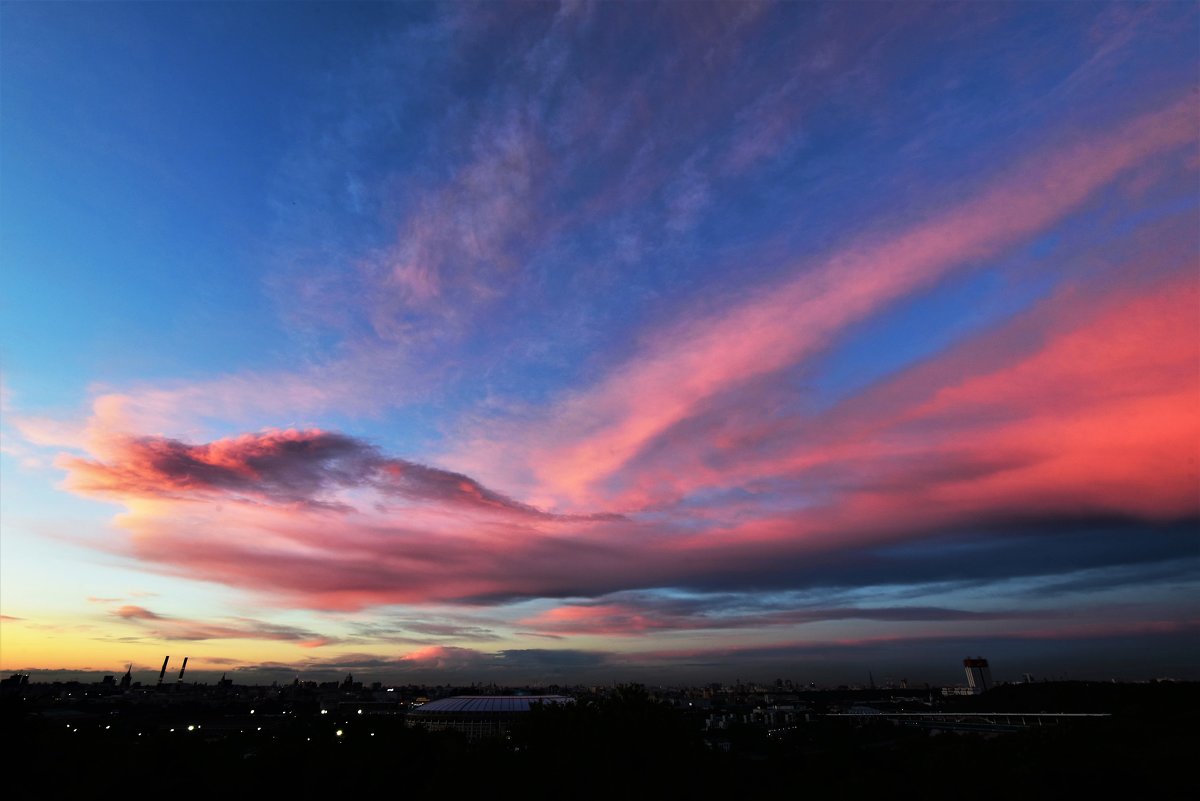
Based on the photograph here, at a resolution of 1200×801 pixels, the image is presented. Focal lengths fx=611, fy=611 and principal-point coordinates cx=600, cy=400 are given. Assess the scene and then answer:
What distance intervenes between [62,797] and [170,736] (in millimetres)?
31694

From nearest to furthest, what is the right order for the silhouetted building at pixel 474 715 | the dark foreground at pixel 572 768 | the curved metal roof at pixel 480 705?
the dark foreground at pixel 572 768 < the silhouetted building at pixel 474 715 < the curved metal roof at pixel 480 705

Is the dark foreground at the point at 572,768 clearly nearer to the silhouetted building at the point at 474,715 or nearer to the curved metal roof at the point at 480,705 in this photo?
the silhouetted building at the point at 474,715

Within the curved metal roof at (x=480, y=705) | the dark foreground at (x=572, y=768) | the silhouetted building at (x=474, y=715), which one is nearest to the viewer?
the dark foreground at (x=572, y=768)

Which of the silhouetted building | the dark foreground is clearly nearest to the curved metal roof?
the silhouetted building

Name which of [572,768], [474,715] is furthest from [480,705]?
[572,768]

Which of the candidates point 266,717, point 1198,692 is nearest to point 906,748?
point 1198,692

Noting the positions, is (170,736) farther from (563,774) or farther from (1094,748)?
(1094,748)

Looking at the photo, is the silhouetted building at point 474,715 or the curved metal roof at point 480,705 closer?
the silhouetted building at point 474,715

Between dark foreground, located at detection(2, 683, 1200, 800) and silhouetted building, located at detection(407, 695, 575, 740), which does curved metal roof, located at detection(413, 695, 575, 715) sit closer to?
silhouetted building, located at detection(407, 695, 575, 740)

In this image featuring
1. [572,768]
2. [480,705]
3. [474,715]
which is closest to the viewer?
[572,768]

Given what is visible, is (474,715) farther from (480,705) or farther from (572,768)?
(572,768)

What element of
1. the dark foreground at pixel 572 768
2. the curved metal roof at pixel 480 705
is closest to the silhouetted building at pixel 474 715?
the curved metal roof at pixel 480 705

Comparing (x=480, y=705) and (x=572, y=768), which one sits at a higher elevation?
(x=480, y=705)

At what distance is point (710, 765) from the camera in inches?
1929
